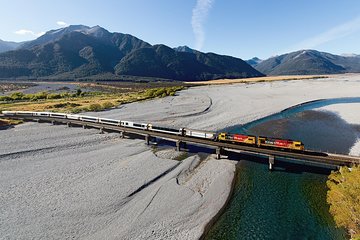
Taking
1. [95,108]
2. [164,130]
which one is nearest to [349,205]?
[164,130]

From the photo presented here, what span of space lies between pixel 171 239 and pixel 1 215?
2127 centimetres

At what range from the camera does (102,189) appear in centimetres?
3722

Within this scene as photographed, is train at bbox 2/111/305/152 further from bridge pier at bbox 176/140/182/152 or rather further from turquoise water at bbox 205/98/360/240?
turquoise water at bbox 205/98/360/240

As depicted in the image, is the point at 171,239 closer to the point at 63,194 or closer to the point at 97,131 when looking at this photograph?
the point at 63,194

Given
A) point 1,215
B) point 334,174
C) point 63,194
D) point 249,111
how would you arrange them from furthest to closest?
point 249,111 → point 334,174 → point 63,194 → point 1,215

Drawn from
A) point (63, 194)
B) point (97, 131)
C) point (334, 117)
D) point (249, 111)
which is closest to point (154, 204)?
point (63, 194)

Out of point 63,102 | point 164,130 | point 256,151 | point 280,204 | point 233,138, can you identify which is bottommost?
point 280,204

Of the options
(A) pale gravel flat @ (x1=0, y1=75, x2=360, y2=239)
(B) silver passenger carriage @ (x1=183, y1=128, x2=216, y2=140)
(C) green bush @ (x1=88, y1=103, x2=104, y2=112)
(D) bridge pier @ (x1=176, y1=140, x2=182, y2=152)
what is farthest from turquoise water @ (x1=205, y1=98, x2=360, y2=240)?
(C) green bush @ (x1=88, y1=103, x2=104, y2=112)

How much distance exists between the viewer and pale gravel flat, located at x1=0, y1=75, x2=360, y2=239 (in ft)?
94.5

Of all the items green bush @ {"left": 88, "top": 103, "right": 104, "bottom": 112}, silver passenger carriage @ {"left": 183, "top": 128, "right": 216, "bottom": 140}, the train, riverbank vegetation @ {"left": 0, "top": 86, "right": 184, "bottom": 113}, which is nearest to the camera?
the train

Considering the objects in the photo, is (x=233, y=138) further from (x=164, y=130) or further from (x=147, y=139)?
(x=147, y=139)

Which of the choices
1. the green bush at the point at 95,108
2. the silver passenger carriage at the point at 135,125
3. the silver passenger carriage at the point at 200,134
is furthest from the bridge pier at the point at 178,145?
the green bush at the point at 95,108

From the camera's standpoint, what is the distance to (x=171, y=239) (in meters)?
27.2

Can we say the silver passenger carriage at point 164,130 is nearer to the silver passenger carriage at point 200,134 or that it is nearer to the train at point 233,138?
the train at point 233,138
